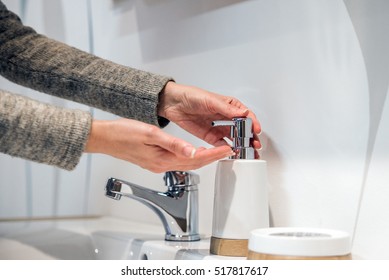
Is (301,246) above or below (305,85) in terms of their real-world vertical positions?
below

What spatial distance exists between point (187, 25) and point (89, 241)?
1.18ft

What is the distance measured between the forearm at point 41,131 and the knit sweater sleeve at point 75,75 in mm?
147

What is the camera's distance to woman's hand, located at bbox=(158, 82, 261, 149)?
65 cm

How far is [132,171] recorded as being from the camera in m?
0.90

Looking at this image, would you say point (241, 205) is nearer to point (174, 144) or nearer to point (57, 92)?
point (174, 144)

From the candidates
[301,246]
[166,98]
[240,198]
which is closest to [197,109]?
[166,98]

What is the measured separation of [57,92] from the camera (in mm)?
727

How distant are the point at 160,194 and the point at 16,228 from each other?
1.07 ft

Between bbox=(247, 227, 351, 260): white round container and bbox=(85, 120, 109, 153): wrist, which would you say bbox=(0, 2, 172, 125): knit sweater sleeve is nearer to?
bbox=(85, 120, 109, 153): wrist

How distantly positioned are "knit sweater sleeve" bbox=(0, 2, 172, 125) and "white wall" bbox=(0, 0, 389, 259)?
0.11 meters

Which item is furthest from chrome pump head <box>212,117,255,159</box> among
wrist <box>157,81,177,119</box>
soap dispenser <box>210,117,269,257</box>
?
wrist <box>157,81,177,119</box>

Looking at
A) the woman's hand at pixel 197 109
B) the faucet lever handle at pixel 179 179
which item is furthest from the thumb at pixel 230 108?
the faucet lever handle at pixel 179 179

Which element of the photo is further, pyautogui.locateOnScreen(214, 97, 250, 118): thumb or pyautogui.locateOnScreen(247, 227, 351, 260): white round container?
pyautogui.locateOnScreen(214, 97, 250, 118): thumb
